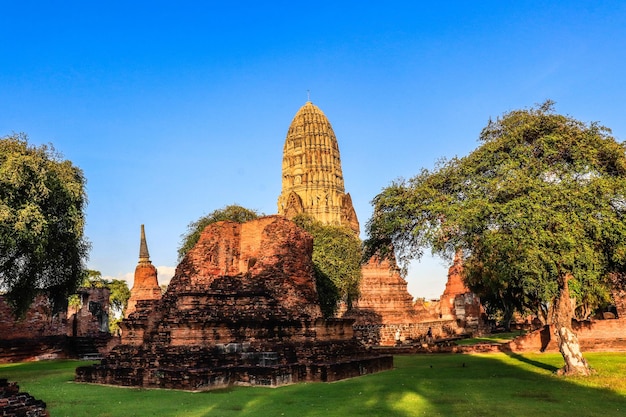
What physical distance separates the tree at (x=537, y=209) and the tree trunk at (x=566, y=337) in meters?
0.03

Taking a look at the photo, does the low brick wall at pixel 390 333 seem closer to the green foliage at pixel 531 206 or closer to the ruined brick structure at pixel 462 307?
the ruined brick structure at pixel 462 307

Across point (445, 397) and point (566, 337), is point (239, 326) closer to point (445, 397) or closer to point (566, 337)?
point (445, 397)

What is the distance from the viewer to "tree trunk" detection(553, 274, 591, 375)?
1395cm

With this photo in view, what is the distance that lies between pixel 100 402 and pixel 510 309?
39.7 m

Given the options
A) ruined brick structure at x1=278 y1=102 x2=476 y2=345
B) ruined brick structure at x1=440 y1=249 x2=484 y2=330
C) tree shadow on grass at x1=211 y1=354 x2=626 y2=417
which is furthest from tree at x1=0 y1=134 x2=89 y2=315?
ruined brick structure at x1=278 y1=102 x2=476 y2=345

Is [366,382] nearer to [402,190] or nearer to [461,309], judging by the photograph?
[402,190]

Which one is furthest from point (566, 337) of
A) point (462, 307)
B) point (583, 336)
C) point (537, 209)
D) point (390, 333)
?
point (462, 307)

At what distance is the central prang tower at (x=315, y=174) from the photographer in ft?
248

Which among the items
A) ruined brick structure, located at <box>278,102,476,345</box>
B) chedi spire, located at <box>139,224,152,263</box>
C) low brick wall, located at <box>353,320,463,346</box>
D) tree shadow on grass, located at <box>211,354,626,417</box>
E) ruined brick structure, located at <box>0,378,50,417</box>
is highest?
ruined brick structure, located at <box>278,102,476,345</box>

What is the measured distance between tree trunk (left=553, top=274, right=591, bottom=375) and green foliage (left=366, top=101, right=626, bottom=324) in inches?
8.0

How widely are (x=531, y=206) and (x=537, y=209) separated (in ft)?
0.54

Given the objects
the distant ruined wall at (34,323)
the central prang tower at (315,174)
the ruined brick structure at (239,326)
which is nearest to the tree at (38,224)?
the ruined brick structure at (239,326)

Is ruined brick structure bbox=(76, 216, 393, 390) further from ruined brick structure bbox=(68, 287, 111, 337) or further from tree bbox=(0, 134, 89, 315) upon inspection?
ruined brick structure bbox=(68, 287, 111, 337)

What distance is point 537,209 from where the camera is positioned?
13859 millimetres
